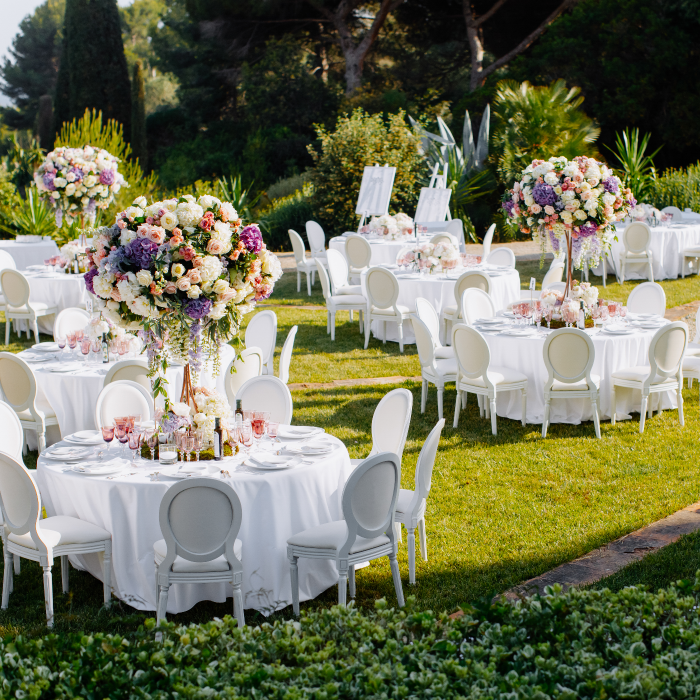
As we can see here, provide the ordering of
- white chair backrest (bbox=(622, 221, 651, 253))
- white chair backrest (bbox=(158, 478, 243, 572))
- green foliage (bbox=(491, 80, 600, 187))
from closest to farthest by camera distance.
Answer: white chair backrest (bbox=(158, 478, 243, 572)) < white chair backrest (bbox=(622, 221, 651, 253)) < green foliage (bbox=(491, 80, 600, 187))

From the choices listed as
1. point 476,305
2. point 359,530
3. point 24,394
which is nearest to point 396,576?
point 359,530

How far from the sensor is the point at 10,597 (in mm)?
5152

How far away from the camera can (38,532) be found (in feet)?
15.3

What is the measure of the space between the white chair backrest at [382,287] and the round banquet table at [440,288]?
1.56 feet

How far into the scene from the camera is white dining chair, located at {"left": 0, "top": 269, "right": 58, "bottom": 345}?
36.5 ft

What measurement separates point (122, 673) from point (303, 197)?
20494 mm

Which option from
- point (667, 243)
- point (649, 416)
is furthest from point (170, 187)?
point (649, 416)

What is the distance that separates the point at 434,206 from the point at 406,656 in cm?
1362

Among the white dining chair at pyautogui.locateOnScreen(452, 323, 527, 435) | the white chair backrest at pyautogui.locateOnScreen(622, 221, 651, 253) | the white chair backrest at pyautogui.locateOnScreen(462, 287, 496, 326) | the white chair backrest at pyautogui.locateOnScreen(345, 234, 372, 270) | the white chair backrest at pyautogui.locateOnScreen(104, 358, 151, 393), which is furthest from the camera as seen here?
the white chair backrest at pyautogui.locateOnScreen(622, 221, 651, 253)

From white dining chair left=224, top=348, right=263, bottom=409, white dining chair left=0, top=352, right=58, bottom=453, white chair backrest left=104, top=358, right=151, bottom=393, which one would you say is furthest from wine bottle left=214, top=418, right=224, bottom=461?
white dining chair left=0, top=352, right=58, bottom=453

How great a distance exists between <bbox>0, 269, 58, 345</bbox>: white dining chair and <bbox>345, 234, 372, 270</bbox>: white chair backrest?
457 centimetres

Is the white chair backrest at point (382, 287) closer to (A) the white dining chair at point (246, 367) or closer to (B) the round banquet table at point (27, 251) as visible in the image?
(A) the white dining chair at point (246, 367)

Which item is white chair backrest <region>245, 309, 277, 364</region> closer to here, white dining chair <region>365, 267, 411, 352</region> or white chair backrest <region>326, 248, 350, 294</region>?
white dining chair <region>365, 267, 411, 352</region>

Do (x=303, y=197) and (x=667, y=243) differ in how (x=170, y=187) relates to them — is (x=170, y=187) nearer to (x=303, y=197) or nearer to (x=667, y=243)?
(x=303, y=197)
